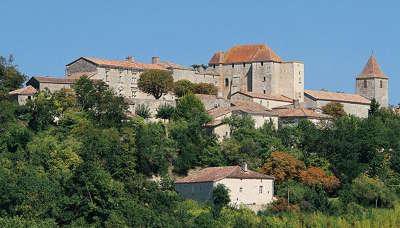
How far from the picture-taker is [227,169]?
2424 inches

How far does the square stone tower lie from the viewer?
306 ft

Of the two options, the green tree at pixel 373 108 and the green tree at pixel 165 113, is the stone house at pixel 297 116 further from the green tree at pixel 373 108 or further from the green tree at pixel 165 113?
the green tree at pixel 165 113

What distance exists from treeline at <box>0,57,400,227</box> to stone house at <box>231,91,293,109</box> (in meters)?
6.29

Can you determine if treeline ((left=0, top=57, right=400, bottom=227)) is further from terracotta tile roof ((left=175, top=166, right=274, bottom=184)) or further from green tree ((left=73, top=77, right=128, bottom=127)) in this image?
terracotta tile roof ((left=175, top=166, right=274, bottom=184))

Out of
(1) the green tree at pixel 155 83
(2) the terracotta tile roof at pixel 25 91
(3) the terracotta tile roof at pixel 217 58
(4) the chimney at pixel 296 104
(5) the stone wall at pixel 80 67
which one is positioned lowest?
(4) the chimney at pixel 296 104

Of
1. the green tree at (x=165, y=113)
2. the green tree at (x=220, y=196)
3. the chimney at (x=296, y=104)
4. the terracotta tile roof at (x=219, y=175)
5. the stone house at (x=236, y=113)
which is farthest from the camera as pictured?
the chimney at (x=296, y=104)

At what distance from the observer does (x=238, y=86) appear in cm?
8456

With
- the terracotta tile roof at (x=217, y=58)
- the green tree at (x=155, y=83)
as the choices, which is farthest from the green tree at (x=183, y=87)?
the terracotta tile roof at (x=217, y=58)

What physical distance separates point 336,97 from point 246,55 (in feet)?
21.3

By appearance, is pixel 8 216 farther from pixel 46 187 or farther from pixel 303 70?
pixel 303 70

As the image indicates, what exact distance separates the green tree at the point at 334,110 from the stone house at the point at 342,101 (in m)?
1.04

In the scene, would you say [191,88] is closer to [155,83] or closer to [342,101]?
[155,83]

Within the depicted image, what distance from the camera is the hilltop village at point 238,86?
243 ft

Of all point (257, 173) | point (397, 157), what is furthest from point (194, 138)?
point (397, 157)
